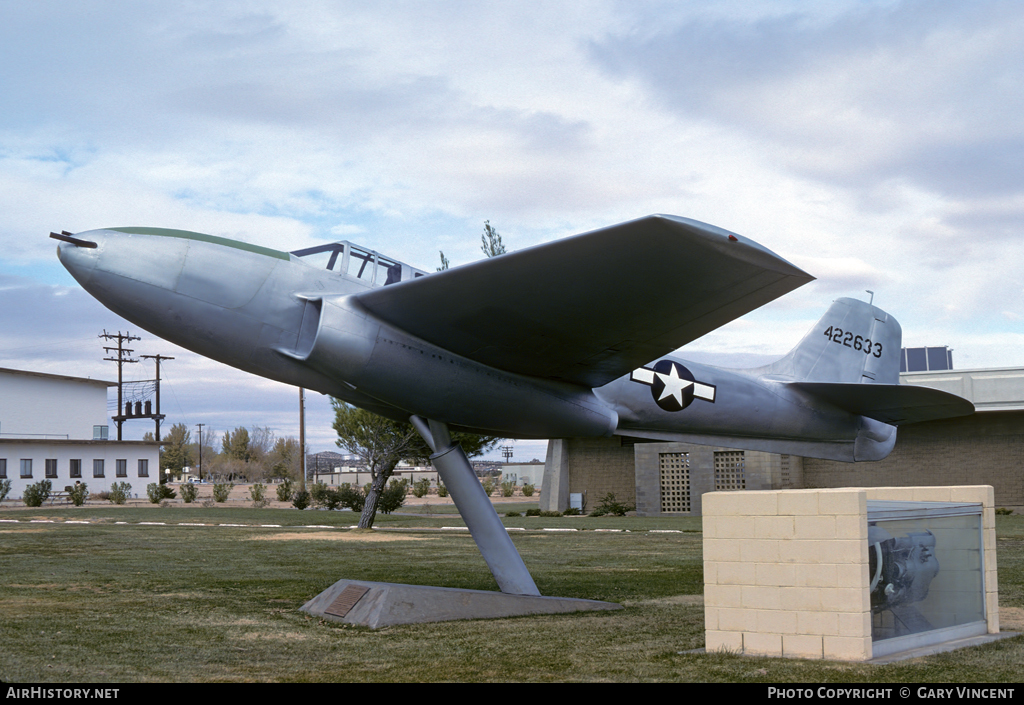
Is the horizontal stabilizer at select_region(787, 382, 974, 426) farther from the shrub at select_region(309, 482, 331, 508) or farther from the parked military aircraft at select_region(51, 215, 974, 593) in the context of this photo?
the shrub at select_region(309, 482, 331, 508)

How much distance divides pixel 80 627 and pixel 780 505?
7.94 metres

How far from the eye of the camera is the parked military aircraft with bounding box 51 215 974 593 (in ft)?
29.5

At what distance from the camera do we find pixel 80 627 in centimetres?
1016

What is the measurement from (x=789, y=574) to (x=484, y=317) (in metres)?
4.32

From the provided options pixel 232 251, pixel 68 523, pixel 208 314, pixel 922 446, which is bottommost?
pixel 68 523

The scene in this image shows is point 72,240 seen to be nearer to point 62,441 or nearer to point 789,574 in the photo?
point 789,574

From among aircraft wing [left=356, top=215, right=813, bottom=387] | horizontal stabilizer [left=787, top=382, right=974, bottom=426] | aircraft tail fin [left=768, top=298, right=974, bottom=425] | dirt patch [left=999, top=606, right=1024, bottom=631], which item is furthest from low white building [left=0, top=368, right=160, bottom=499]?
dirt patch [left=999, top=606, right=1024, bottom=631]

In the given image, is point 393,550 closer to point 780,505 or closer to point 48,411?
point 780,505

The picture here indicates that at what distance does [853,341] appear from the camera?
15.5m

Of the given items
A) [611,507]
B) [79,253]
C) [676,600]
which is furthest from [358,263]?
[611,507]

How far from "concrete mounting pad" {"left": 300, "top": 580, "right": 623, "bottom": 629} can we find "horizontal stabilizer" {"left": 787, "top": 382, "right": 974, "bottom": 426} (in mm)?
4903

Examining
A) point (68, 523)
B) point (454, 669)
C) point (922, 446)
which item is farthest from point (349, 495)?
point (454, 669)

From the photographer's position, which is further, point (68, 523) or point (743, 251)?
point (68, 523)

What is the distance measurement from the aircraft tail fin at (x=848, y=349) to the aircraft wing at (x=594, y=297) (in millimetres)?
4485
